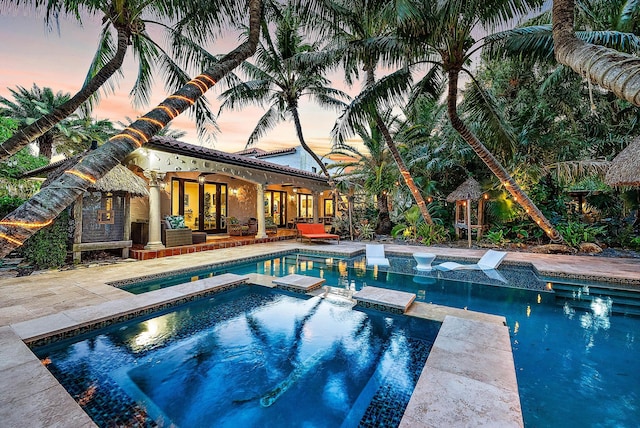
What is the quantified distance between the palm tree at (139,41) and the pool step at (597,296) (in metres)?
9.83

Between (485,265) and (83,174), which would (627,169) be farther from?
(83,174)

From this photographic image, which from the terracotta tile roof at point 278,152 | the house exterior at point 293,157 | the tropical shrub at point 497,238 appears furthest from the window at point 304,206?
the tropical shrub at point 497,238

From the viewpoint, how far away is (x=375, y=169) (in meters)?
14.9

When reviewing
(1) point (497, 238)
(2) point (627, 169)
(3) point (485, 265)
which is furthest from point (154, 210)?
(2) point (627, 169)

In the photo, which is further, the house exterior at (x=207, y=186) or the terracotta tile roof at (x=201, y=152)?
the house exterior at (x=207, y=186)

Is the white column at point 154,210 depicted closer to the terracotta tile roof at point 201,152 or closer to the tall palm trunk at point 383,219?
the terracotta tile roof at point 201,152

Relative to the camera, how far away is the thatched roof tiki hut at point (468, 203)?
1154 cm

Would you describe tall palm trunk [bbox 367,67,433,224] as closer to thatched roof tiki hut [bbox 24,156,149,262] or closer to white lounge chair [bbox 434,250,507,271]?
white lounge chair [bbox 434,250,507,271]

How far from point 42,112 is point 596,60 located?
933 inches

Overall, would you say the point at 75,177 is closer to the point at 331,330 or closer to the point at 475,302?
the point at 331,330

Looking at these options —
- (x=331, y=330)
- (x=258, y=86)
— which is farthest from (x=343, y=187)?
(x=331, y=330)

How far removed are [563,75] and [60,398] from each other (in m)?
15.9

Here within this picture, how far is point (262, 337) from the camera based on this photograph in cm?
422

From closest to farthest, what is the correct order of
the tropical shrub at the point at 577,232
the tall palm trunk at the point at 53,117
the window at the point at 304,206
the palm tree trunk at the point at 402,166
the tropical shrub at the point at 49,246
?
the tall palm trunk at the point at 53,117 < the tropical shrub at the point at 49,246 < the tropical shrub at the point at 577,232 < the palm tree trunk at the point at 402,166 < the window at the point at 304,206
